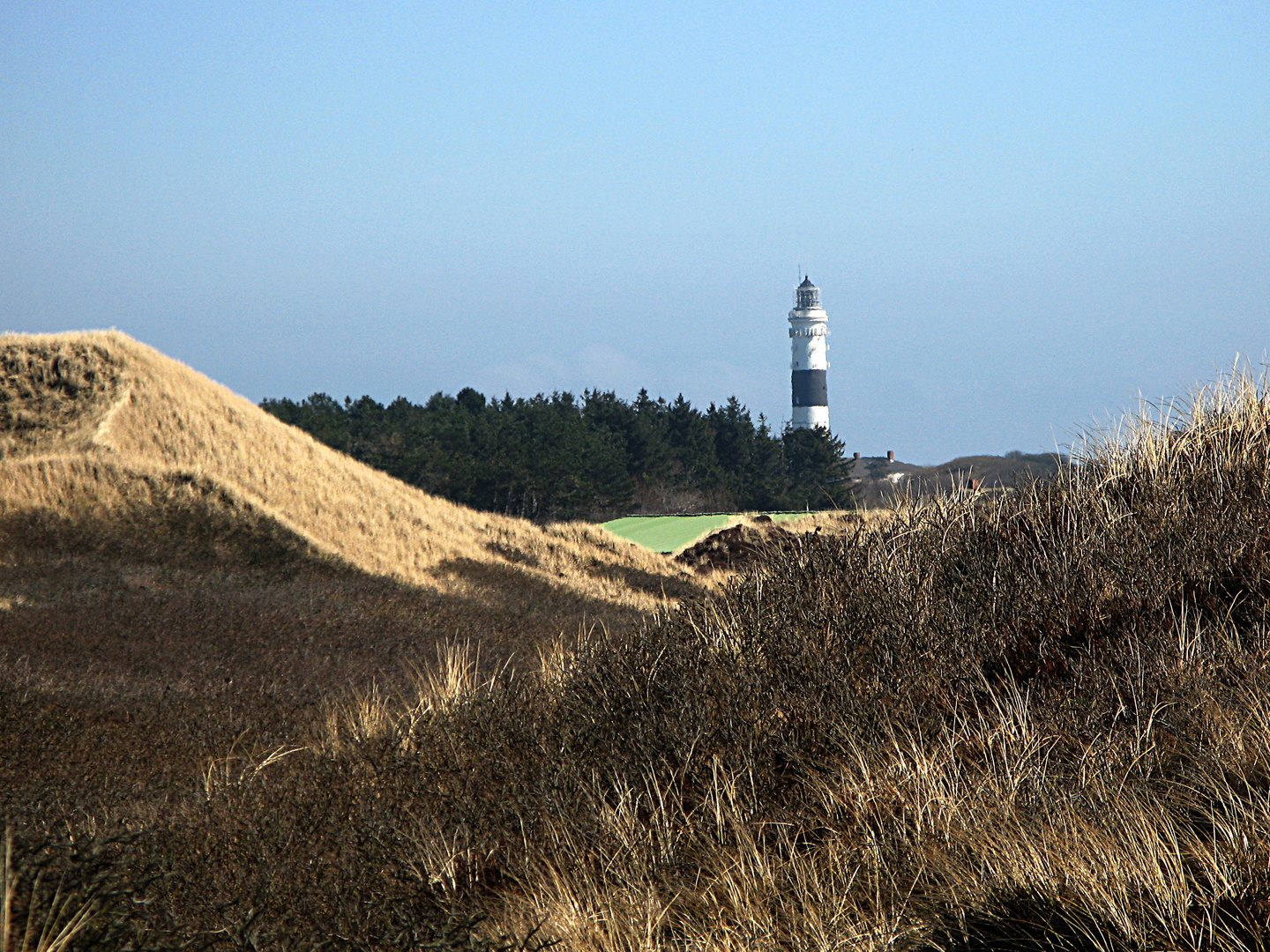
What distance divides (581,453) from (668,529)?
42.3 ft

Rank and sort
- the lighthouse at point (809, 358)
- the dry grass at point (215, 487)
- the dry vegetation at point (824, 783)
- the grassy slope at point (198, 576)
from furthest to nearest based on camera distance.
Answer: the lighthouse at point (809, 358) → the dry grass at point (215, 487) → the grassy slope at point (198, 576) → the dry vegetation at point (824, 783)

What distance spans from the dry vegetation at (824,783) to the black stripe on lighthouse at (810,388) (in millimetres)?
62696

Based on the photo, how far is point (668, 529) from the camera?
105 ft

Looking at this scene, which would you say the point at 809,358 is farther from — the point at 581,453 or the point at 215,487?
the point at 215,487

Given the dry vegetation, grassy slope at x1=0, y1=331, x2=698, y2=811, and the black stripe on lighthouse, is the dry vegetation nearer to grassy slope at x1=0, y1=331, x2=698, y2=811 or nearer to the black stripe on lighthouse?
grassy slope at x1=0, y1=331, x2=698, y2=811

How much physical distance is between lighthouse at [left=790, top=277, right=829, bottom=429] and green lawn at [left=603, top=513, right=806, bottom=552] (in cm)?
3608

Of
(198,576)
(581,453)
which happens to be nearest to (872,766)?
(198,576)

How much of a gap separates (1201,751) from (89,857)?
4.33m

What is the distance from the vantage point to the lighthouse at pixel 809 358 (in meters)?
69.9

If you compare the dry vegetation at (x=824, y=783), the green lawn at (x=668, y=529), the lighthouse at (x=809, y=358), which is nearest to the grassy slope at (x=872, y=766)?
the dry vegetation at (x=824, y=783)

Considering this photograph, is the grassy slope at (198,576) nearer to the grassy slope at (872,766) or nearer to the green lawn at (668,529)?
the grassy slope at (872,766)

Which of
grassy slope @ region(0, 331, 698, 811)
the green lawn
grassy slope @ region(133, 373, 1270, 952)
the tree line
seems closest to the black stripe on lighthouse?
the tree line

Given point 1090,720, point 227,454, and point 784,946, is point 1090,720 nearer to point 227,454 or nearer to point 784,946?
point 784,946

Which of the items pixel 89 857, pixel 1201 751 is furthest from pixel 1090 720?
pixel 89 857
